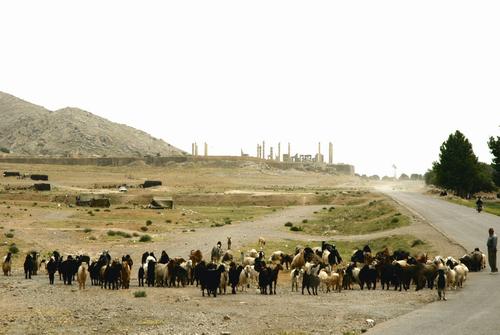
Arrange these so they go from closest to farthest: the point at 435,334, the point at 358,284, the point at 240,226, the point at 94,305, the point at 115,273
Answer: the point at 435,334 < the point at 94,305 < the point at 115,273 < the point at 358,284 < the point at 240,226

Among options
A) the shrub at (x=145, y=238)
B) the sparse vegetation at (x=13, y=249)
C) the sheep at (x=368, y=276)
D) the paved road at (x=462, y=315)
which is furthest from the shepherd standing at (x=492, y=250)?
the sparse vegetation at (x=13, y=249)

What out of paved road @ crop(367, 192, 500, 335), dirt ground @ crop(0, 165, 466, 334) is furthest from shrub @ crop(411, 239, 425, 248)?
paved road @ crop(367, 192, 500, 335)

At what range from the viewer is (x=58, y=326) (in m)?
18.0

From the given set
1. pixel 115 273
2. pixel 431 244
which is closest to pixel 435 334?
pixel 115 273

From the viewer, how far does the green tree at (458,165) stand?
94.1 m

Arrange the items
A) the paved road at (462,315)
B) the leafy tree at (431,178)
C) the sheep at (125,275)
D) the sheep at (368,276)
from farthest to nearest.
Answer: the leafy tree at (431,178)
the sheep at (368,276)
the sheep at (125,275)
the paved road at (462,315)

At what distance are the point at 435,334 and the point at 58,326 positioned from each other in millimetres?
10332

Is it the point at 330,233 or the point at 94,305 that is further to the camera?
the point at 330,233

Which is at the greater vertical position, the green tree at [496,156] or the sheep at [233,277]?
the green tree at [496,156]

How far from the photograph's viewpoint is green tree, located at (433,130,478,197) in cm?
9406

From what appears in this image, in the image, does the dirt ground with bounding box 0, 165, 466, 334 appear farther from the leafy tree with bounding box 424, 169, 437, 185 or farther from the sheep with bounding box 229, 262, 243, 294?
the leafy tree with bounding box 424, 169, 437, 185

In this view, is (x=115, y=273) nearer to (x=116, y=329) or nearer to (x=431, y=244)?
(x=116, y=329)

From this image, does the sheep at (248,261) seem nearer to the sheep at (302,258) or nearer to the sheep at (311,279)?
the sheep at (302,258)

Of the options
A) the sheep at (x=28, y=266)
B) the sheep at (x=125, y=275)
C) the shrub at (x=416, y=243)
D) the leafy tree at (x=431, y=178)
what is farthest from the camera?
the leafy tree at (x=431, y=178)
